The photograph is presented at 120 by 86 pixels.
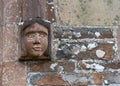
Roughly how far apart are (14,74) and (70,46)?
351 millimetres

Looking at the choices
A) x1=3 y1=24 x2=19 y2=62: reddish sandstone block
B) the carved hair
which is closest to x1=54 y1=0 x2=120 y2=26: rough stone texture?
the carved hair

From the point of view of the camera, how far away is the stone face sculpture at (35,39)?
9.16 ft

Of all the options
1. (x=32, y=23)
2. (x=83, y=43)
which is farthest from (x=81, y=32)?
(x=32, y=23)

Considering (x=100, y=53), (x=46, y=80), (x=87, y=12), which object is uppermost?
(x=87, y=12)

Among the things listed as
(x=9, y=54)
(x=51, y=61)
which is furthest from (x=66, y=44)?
(x=9, y=54)

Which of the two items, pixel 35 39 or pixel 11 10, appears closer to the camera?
pixel 35 39

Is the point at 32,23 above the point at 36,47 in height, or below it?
above

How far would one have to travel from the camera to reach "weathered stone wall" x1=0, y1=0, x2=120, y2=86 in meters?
2.85

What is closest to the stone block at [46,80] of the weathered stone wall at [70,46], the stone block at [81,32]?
the weathered stone wall at [70,46]

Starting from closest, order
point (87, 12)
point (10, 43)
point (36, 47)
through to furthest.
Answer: point (36, 47) → point (10, 43) → point (87, 12)

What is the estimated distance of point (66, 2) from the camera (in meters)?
3.05

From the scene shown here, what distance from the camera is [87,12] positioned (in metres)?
3.03

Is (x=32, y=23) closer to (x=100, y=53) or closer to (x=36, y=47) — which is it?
(x=36, y=47)

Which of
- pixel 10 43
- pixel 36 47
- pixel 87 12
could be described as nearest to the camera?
pixel 36 47
